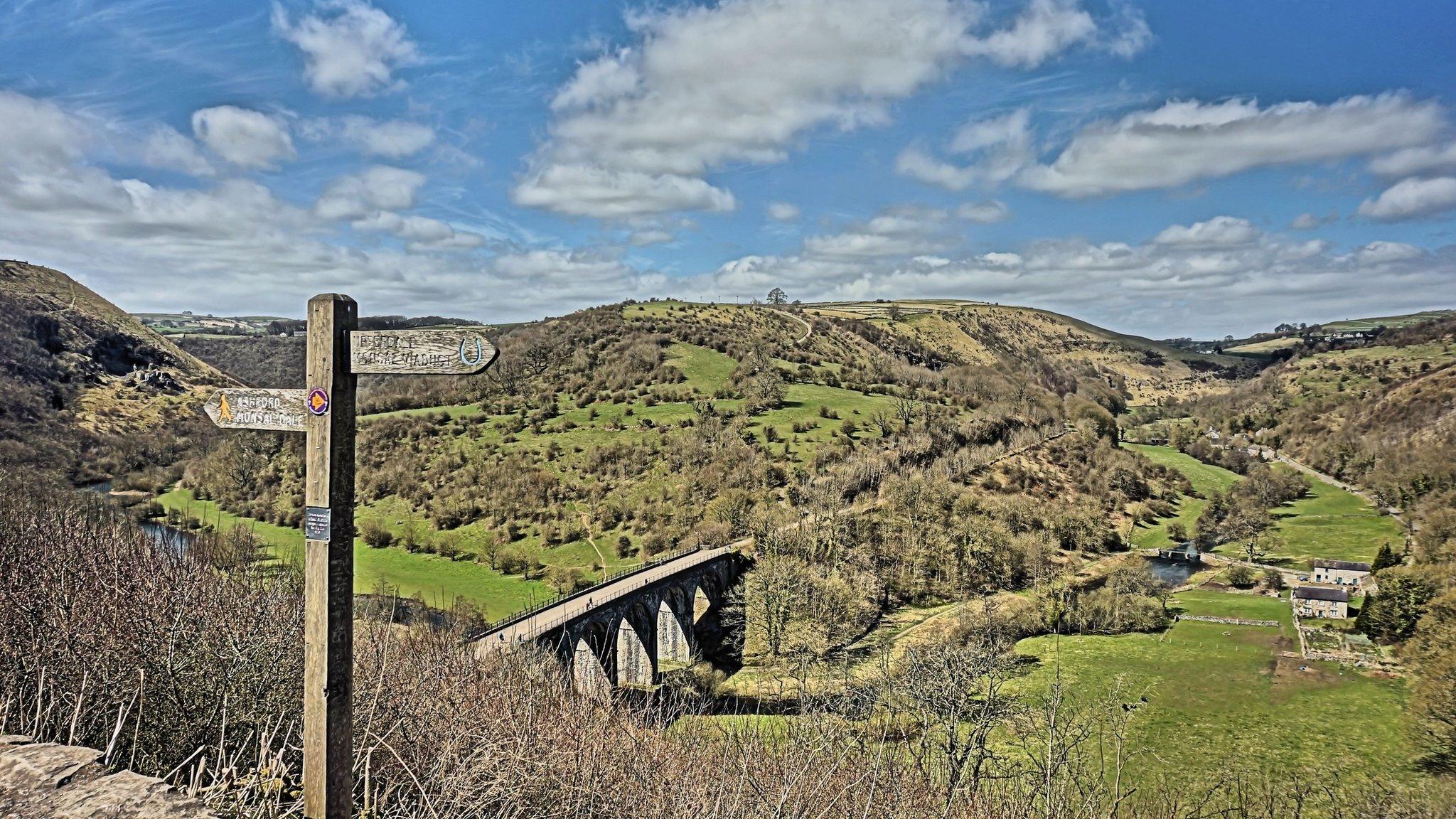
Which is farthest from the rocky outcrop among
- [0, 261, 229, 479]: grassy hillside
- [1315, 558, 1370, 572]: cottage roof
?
[1315, 558, 1370, 572]: cottage roof

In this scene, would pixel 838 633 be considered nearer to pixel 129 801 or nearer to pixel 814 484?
pixel 814 484

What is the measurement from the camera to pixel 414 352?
4.62 metres

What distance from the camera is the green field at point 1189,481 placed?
80.8 m

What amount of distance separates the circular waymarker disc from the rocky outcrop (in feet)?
8.12

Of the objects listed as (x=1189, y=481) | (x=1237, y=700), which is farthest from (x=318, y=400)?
(x=1189, y=481)

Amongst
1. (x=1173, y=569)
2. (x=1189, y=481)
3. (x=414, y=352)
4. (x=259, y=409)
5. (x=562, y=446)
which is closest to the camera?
(x=414, y=352)

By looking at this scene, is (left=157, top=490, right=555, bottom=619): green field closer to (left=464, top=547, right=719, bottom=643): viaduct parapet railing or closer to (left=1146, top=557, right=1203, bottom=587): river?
(left=464, top=547, right=719, bottom=643): viaduct parapet railing

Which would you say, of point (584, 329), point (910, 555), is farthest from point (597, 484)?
point (584, 329)

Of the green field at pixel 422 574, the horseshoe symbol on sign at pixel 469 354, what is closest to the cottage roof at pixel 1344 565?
the green field at pixel 422 574

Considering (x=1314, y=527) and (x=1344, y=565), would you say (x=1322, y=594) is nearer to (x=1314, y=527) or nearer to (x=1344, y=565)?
(x=1344, y=565)

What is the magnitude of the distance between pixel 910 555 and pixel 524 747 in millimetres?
54376

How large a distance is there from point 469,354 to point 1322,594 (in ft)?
234

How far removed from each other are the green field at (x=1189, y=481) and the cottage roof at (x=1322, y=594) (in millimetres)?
18993

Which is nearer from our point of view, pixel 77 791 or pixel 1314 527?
pixel 77 791
